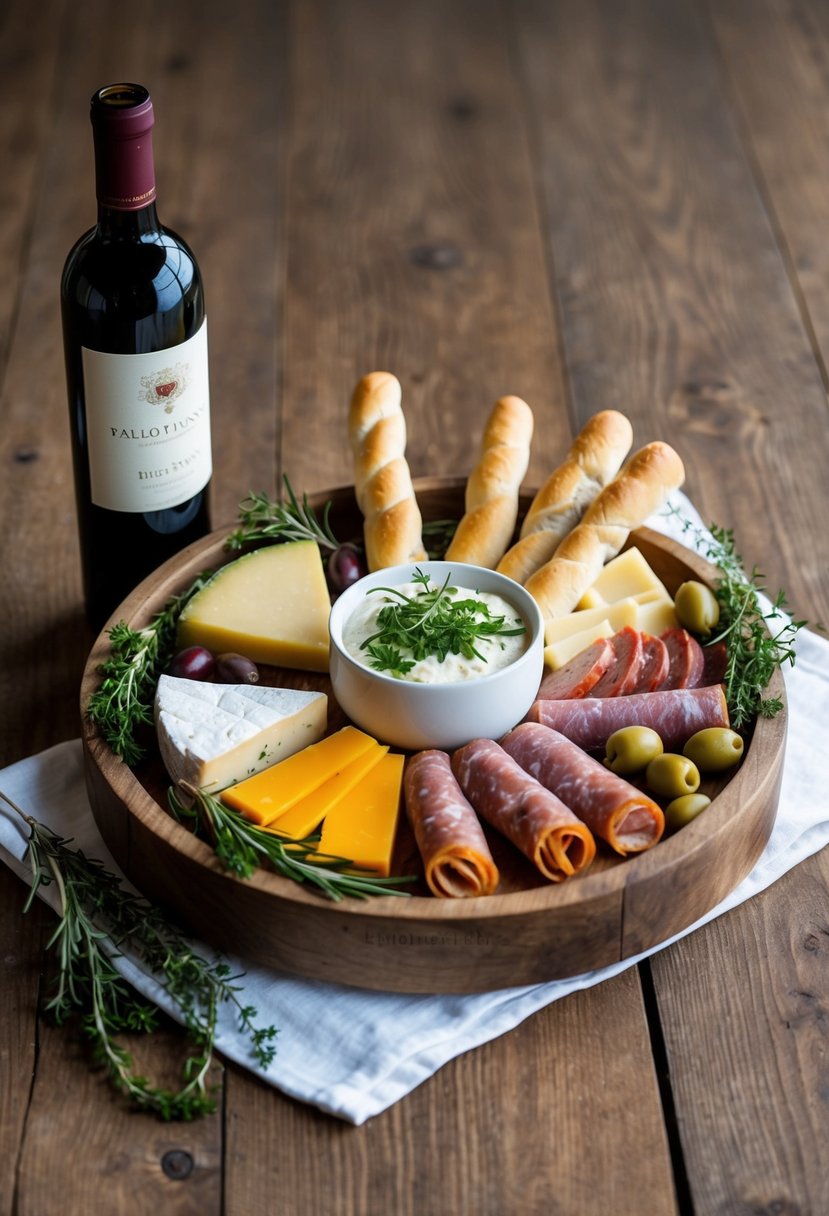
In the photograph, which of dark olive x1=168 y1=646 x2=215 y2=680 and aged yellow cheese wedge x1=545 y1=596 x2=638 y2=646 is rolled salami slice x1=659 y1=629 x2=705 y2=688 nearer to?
aged yellow cheese wedge x1=545 y1=596 x2=638 y2=646

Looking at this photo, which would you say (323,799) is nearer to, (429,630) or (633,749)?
(429,630)

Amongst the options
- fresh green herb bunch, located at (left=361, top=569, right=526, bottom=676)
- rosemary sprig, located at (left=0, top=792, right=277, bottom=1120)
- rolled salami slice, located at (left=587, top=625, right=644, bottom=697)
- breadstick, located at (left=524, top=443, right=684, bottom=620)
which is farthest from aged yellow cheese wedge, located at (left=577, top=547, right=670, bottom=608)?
rosemary sprig, located at (left=0, top=792, right=277, bottom=1120)

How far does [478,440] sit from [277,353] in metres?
0.51

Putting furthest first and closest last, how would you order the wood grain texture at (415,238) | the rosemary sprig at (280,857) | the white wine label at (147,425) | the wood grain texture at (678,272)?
the wood grain texture at (415,238) < the wood grain texture at (678,272) < the white wine label at (147,425) < the rosemary sprig at (280,857)

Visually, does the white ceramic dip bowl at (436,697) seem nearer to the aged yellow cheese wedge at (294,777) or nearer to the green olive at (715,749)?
the aged yellow cheese wedge at (294,777)

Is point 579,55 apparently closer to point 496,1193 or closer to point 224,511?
point 224,511

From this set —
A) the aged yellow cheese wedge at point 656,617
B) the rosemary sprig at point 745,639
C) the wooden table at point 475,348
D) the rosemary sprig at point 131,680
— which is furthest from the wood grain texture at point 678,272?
the rosemary sprig at point 131,680

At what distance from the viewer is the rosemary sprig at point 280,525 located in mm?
2068

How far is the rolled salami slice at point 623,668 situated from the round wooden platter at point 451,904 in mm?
195

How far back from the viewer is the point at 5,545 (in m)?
2.39

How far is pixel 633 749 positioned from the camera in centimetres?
171

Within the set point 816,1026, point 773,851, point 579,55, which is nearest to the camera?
point 816,1026

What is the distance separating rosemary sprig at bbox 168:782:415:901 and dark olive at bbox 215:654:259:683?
0.95 feet

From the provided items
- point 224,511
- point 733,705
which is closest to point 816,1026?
point 733,705
